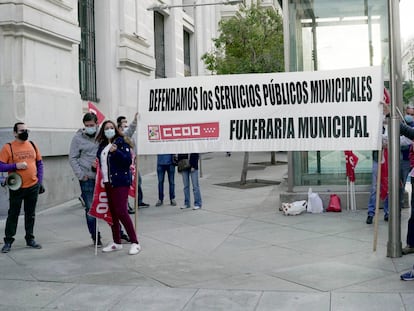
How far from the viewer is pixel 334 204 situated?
10.1 metres

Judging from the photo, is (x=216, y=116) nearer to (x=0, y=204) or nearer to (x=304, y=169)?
(x=304, y=169)

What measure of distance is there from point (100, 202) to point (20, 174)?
48.0 inches

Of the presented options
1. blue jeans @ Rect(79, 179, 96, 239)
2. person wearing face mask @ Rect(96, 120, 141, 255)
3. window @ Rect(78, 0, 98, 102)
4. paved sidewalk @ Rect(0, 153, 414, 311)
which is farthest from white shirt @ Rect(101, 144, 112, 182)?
window @ Rect(78, 0, 98, 102)

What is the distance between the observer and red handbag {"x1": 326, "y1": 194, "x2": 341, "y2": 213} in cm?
1007

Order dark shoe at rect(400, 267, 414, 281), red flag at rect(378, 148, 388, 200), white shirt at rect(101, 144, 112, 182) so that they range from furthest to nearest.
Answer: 1. red flag at rect(378, 148, 388, 200)
2. white shirt at rect(101, 144, 112, 182)
3. dark shoe at rect(400, 267, 414, 281)

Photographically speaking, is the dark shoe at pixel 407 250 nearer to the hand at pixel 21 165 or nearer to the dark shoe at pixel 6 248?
the hand at pixel 21 165

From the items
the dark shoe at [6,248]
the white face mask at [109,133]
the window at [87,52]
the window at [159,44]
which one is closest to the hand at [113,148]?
the white face mask at [109,133]

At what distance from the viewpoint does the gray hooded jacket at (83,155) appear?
25.3 feet

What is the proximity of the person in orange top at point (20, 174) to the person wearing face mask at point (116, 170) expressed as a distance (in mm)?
1110

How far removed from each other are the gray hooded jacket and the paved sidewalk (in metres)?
1.14

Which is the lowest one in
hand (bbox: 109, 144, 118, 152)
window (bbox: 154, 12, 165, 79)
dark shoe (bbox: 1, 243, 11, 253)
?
dark shoe (bbox: 1, 243, 11, 253)

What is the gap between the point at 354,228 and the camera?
28.1 ft

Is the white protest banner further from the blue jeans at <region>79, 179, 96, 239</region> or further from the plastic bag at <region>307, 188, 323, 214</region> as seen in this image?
the plastic bag at <region>307, 188, 323, 214</region>

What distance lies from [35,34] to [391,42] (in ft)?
25.9
